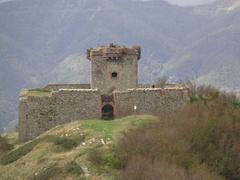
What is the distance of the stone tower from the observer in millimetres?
46031

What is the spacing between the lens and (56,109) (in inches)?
1651

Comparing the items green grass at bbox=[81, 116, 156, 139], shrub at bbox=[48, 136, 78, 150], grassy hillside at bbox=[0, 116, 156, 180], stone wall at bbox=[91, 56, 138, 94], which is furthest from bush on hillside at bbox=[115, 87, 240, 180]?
stone wall at bbox=[91, 56, 138, 94]

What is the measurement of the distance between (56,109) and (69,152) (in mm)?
7657

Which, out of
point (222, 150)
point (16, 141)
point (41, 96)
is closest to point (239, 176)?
point (222, 150)

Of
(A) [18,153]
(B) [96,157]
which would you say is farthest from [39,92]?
(B) [96,157]

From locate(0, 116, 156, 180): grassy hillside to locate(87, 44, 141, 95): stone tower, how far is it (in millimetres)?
6963

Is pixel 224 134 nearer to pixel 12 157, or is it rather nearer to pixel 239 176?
pixel 239 176

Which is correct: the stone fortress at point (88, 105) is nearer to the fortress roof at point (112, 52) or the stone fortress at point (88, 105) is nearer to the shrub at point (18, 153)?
the fortress roof at point (112, 52)

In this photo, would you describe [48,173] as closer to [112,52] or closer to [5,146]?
[5,146]

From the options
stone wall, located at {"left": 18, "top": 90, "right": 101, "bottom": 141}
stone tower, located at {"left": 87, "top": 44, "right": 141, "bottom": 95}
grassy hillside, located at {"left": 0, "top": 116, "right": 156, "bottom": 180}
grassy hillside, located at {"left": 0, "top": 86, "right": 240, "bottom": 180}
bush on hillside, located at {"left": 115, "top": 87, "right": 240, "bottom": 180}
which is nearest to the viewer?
grassy hillside, located at {"left": 0, "top": 86, "right": 240, "bottom": 180}

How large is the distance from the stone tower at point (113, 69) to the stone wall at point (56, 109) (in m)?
4.23

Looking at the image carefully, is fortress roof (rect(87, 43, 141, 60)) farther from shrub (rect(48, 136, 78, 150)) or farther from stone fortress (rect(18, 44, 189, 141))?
shrub (rect(48, 136, 78, 150))

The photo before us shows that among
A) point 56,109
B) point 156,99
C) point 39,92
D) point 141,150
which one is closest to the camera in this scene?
point 141,150

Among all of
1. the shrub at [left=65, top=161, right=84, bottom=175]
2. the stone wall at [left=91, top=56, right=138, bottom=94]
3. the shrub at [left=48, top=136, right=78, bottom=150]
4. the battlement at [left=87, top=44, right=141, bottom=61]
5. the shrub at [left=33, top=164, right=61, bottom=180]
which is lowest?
the shrub at [left=33, top=164, right=61, bottom=180]
